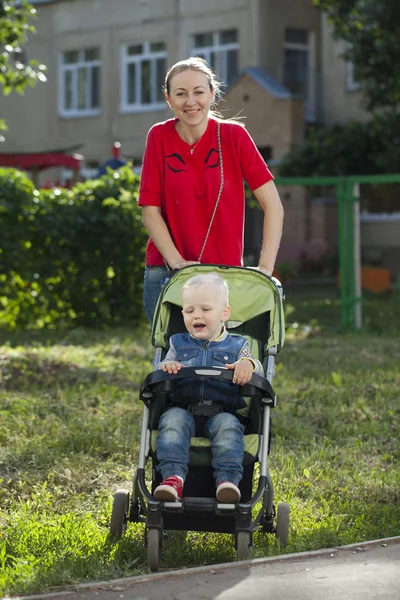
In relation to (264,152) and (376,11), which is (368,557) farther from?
(264,152)

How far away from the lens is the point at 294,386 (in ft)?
29.7

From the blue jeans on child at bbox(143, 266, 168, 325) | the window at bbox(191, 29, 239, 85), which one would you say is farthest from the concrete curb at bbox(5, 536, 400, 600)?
the window at bbox(191, 29, 239, 85)

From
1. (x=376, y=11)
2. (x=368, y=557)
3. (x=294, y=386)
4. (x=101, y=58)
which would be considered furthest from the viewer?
(x=101, y=58)

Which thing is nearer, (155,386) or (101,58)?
(155,386)

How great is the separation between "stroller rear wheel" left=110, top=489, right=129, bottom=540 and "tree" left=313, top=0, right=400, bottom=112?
15.0 m

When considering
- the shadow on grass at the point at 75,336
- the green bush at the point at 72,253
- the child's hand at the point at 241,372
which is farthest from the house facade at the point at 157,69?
the child's hand at the point at 241,372

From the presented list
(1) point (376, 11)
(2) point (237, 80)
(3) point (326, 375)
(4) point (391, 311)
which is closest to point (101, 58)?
(2) point (237, 80)

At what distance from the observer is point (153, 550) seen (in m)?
4.59

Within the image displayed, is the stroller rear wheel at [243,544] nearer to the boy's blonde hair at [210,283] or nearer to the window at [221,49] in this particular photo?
the boy's blonde hair at [210,283]

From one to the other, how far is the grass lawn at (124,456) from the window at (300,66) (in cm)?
2125

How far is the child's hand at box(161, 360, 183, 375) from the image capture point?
4.84 metres

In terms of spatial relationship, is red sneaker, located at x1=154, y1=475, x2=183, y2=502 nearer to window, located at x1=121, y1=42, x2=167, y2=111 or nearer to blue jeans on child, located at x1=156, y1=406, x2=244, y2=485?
blue jeans on child, located at x1=156, y1=406, x2=244, y2=485

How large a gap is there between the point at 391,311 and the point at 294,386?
326 inches

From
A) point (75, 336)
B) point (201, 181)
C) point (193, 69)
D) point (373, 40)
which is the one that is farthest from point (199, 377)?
point (373, 40)
